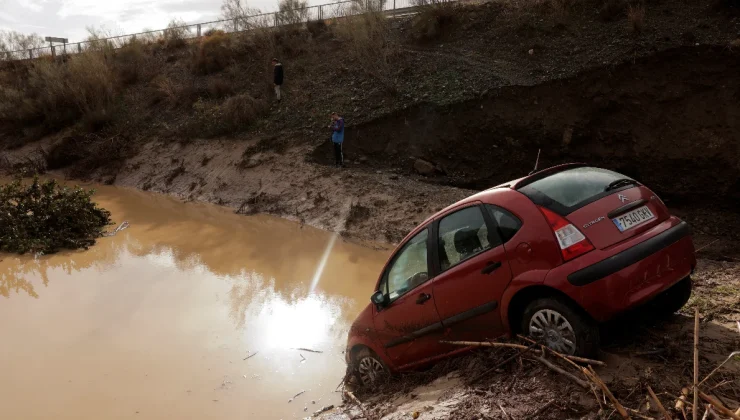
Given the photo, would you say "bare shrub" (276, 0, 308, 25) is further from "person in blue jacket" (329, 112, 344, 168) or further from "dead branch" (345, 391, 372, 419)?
"dead branch" (345, 391, 372, 419)

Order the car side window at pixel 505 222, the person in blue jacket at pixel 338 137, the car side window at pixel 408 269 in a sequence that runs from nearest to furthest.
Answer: the car side window at pixel 505 222
the car side window at pixel 408 269
the person in blue jacket at pixel 338 137

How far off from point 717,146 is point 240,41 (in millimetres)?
19411

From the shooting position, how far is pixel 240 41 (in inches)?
911

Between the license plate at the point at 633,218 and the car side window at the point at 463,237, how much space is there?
0.85 m

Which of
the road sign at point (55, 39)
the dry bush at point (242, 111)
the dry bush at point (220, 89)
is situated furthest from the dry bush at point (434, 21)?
the road sign at point (55, 39)

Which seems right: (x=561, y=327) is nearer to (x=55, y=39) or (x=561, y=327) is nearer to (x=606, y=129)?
(x=606, y=129)

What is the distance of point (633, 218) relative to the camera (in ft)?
12.1

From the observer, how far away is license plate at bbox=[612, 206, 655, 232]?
3.58 m

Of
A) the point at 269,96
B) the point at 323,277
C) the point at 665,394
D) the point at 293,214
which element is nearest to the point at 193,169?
the point at 269,96

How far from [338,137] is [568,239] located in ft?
36.3

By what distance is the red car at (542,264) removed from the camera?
133 inches

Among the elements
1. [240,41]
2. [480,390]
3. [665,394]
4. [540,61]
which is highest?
[240,41]

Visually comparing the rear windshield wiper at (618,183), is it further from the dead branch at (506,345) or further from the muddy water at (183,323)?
the muddy water at (183,323)

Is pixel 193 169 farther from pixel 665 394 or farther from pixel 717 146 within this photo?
pixel 665 394
